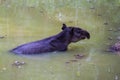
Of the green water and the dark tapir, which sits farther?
the dark tapir

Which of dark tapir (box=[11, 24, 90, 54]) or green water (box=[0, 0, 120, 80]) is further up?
dark tapir (box=[11, 24, 90, 54])

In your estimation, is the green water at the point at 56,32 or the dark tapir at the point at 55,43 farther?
the dark tapir at the point at 55,43

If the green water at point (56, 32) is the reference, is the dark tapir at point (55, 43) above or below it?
above

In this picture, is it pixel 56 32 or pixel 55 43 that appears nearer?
pixel 55 43
